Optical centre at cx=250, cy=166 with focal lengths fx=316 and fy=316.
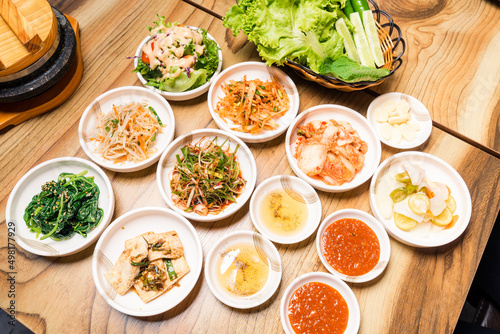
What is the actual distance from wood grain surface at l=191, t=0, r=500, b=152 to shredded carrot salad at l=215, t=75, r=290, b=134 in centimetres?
91

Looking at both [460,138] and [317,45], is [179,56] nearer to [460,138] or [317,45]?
[317,45]

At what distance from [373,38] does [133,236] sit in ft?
8.06

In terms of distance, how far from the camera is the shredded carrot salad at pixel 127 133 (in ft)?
7.93

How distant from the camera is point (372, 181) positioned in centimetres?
240

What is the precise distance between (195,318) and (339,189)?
1.38 meters

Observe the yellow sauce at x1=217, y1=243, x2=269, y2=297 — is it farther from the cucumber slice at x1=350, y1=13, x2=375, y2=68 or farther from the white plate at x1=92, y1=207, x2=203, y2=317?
the cucumber slice at x1=350, y1=13, x2=375, y2=68

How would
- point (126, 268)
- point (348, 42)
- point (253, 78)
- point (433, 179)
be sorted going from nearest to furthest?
point (126, 268)
point (433, 179)
point (348, 42)
point (253, 78)

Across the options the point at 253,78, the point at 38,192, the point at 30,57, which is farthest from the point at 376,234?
the point at 30,57

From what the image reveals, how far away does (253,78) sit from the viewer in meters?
2.84

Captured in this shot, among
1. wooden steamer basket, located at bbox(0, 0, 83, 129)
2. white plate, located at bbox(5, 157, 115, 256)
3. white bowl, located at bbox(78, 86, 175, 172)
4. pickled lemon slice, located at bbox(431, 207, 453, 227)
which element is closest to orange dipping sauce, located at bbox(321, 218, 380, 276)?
pickled lemon slice, located at bbox(431, 207, 453, 227)

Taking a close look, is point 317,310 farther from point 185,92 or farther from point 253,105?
point 185,92

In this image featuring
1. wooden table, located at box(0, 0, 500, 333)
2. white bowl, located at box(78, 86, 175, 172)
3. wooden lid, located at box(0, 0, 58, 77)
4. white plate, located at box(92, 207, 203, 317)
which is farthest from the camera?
white bowl, located at box(78, 86, 175, 172)

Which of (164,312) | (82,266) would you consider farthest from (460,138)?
(82,266)

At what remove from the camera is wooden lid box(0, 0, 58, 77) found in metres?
2.29
